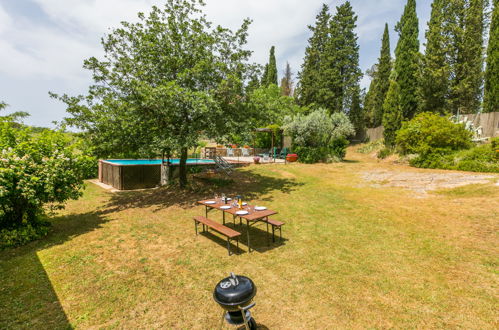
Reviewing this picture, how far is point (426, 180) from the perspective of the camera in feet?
40.5

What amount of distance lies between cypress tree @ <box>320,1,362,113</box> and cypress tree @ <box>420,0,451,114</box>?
28.0 ft

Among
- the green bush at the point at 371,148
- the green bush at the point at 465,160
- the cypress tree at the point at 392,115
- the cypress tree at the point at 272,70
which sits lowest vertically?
the green bush at the point at 465,160

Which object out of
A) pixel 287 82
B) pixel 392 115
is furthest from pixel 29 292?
pixel 287 82

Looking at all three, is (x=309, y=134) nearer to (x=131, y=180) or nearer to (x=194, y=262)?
(x=131, y=180)

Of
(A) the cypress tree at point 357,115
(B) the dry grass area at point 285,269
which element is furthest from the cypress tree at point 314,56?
(B) the dry grass area at point 285,269

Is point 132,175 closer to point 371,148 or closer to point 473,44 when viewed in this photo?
point 371,148

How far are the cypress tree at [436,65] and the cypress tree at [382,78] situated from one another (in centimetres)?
621

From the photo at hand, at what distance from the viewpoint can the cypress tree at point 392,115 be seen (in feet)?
76.5

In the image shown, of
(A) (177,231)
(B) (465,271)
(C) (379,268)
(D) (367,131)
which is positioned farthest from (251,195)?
(D) (367,131)

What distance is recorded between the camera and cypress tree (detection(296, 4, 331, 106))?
111 feet

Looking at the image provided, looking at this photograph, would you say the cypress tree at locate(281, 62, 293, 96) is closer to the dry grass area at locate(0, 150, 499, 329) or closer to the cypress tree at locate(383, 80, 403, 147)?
the cypress tree at locate(383, 80, 403, 147)

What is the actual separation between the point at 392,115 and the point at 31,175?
89.5 ft

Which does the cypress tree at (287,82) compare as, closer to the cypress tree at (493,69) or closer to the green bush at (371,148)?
the green bush at (371,148)

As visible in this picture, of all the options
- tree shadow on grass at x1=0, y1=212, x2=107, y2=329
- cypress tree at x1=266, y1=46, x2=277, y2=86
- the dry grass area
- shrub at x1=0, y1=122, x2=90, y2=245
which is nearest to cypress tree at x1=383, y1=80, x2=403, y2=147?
the dry grass area
